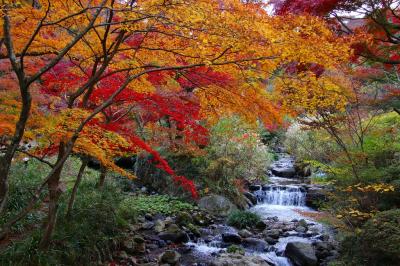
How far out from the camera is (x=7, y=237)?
22.4 feet

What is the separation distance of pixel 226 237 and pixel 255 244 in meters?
0.89

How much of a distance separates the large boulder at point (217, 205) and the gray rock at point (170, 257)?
4196mm

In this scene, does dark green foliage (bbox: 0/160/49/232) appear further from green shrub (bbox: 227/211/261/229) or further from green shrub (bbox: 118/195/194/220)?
green shrub (bbox: 227/211/261/229)

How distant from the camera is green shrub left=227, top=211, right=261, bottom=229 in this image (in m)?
11.5

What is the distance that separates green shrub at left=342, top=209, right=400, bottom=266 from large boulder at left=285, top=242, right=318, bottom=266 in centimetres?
161

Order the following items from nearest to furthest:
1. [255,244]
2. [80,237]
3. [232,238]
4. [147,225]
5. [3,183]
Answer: [3,183]
[80,237]
[255,244]
[232,238]
[147,225]

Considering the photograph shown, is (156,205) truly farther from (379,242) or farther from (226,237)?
(379,242)

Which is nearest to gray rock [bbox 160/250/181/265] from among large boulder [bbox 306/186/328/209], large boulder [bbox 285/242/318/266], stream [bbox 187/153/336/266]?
stream [bbox 187/153/336/266]

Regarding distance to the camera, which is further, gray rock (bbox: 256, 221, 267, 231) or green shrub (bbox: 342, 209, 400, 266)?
gray rock (bbox: 256, 221, 267, 231)

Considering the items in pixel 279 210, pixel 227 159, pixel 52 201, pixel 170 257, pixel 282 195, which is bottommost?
pixel 170 257

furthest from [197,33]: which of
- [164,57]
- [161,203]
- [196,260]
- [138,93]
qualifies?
[161,203]

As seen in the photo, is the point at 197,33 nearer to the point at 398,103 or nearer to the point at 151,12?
the point at 151,12

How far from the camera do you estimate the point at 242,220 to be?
11.5m

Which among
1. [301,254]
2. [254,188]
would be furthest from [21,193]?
[254,188]
